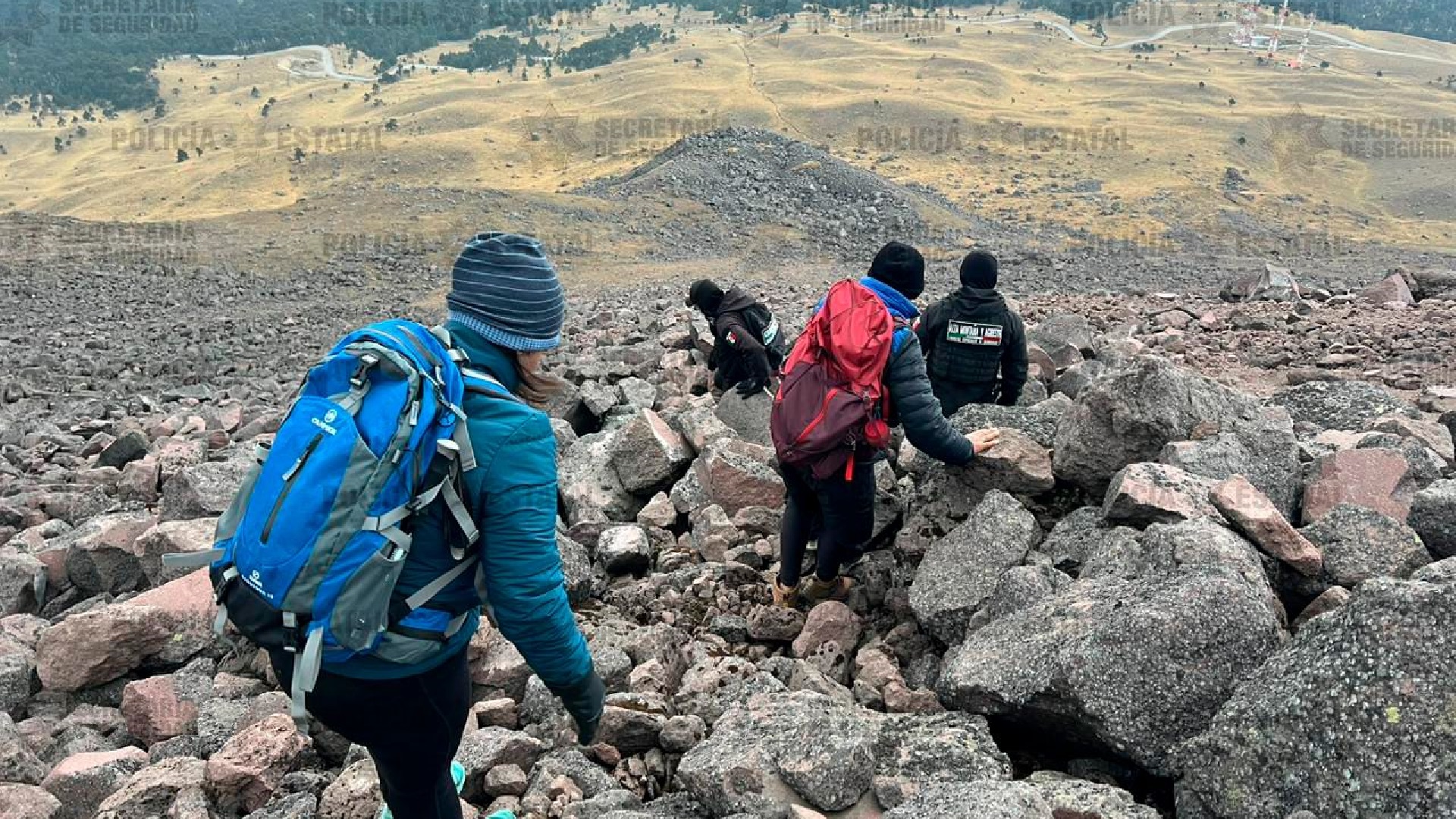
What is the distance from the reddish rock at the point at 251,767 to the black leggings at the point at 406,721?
4.10 feet

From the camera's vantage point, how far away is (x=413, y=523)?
2.59 meters

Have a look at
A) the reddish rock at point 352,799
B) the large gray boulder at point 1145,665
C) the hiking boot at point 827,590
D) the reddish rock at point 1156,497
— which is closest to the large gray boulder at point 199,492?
the reddish rock at point 352,799

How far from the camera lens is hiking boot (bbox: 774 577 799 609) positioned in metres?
5.43

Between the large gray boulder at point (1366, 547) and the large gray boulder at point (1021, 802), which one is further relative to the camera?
the large gray boulder at point (1366, 547)

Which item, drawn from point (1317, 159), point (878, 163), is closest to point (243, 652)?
point (878, 163)

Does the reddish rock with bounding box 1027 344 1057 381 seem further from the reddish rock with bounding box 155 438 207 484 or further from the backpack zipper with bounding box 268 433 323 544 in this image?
the reddish rock with bounding box 155 438 207 484

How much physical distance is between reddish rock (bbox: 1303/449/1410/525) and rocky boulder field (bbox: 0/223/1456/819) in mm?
16

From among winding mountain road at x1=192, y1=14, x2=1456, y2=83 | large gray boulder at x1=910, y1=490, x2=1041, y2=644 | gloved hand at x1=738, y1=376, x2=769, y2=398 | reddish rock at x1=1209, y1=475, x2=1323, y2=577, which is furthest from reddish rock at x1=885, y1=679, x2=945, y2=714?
winding mountain road at x1=192, y1=14, x2=1456, y2=83

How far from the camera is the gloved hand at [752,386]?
322 inches

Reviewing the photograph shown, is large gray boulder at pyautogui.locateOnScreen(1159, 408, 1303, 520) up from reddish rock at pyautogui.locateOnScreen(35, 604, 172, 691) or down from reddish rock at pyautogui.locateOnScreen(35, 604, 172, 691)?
up

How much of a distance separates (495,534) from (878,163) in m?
49.4

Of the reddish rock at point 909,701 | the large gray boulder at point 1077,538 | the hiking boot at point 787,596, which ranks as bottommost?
the hiking boot at point 787,596

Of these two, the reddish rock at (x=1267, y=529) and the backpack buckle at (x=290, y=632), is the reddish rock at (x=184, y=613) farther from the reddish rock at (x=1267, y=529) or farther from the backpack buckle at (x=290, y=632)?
the reddish rock at (x=1267, y=529)

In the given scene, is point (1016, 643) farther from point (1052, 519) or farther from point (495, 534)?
point (495, 534)
